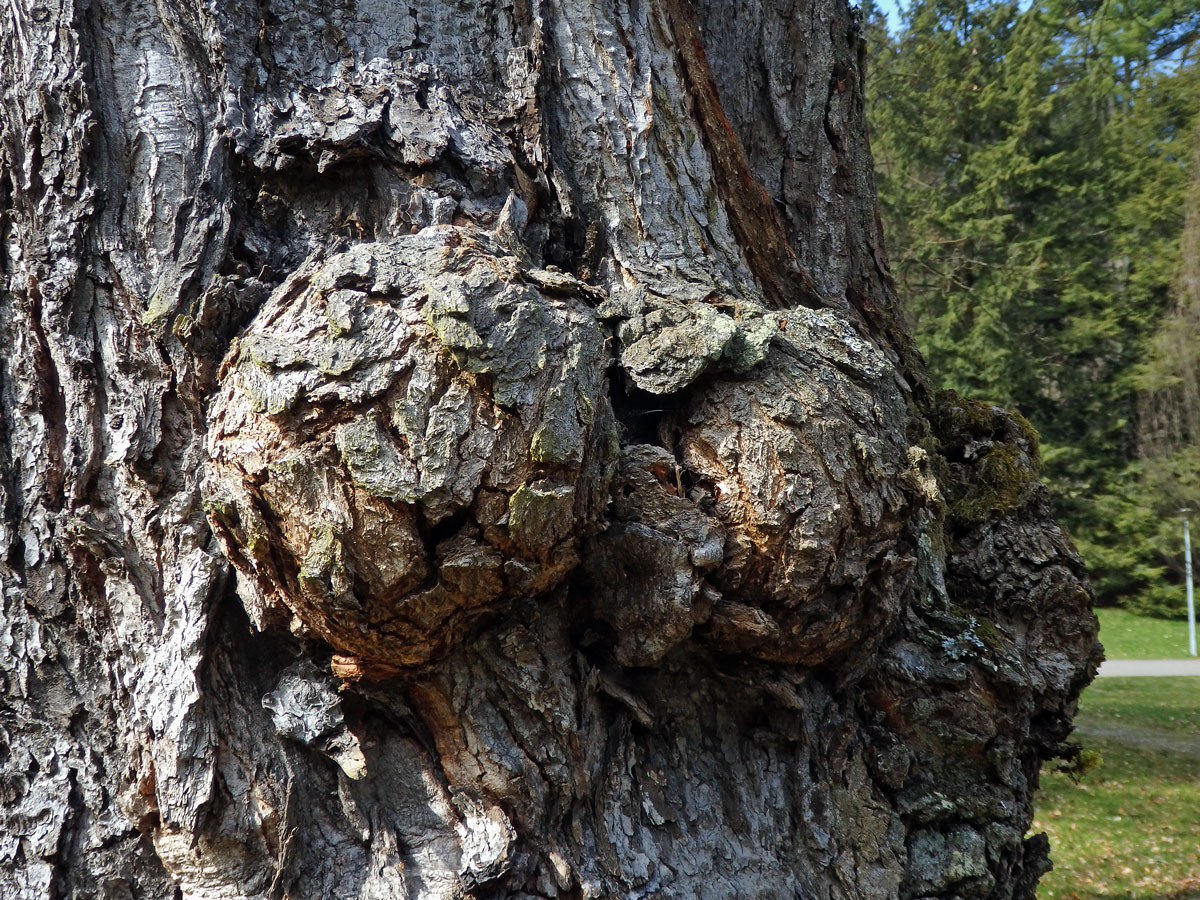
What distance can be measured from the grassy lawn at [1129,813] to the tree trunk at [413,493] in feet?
9.01

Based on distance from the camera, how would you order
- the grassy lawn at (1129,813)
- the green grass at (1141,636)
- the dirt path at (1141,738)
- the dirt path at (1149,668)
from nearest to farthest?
the grassy lawn at (1129,813), the dirt path at (1141,738), the dirt path at (1149,668), the green grass at (1141,636)

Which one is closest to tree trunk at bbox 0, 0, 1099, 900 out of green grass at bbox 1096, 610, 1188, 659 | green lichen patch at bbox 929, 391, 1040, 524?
green lichen patch at bbox 929, 391, 1040, 524

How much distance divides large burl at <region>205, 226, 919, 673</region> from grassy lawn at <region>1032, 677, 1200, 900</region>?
112 inches

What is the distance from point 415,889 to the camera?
6.32 ft

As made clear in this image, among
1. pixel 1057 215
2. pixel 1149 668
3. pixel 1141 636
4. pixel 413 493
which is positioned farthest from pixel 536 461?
pixel 1057 215

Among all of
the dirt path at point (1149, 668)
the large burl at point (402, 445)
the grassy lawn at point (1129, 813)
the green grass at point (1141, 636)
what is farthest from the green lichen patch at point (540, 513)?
the green grass at point (1141, 636)

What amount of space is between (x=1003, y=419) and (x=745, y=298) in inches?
45.4

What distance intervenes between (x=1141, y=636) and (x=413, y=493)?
19.7 meters

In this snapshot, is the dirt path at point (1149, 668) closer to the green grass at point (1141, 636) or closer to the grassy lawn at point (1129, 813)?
the green grass at point (1141, 636)

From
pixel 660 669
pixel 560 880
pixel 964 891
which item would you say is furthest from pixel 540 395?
pixel 964 891

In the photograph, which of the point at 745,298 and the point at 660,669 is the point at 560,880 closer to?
the point at 660,669

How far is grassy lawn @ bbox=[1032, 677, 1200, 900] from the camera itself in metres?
5.15

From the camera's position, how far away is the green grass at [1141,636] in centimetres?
1631

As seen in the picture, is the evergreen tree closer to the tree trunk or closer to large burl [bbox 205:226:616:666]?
the tree trunk
